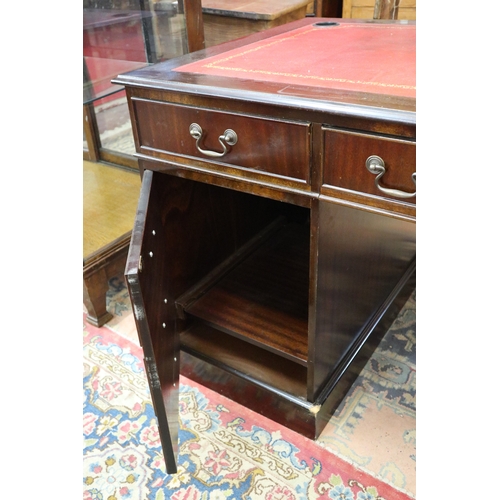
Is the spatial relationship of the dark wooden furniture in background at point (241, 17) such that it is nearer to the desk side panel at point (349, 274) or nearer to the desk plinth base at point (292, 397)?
the desk side panel at point (349, 274)

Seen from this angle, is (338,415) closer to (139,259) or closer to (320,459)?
(320,459)

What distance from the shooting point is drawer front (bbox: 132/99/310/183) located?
2.08 ft

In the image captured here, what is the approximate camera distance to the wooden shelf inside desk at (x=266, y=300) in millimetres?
913

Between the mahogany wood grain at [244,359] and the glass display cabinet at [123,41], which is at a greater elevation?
the glass display cabinet at [123,41]

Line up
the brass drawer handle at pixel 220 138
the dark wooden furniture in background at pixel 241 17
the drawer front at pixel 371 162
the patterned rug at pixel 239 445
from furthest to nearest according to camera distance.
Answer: the dark wooden furniture in background at pixel 241 17 < the patterned rug at pixel 239 445 < the brass drawer handle at pixel 220 138 < the drawer front at pixel 371 162

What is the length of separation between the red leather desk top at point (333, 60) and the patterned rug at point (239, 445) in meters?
0.64

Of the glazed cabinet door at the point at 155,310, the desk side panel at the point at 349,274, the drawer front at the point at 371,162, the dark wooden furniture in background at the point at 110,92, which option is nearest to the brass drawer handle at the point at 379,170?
the drawer front at the point at 371,162

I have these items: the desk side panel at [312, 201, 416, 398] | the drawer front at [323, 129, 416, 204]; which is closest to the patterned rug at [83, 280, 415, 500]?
the desk side panel at [312, 201, 416, 398]

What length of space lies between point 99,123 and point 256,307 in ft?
3.34

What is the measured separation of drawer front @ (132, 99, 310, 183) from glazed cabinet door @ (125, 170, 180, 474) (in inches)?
2.9

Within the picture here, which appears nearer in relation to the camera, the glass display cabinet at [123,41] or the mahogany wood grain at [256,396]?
the mahogany wood grain at [256,396]

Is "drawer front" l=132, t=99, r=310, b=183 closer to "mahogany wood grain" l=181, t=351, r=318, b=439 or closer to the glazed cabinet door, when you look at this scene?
the glazed cabinet door
